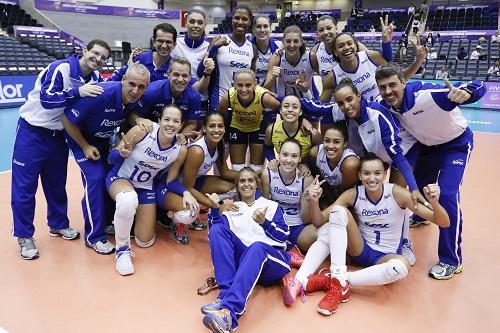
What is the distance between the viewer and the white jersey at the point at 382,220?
2961 millimetres

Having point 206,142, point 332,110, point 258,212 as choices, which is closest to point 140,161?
point 206,142

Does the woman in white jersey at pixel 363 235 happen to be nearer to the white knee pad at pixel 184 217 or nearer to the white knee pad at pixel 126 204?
the white knee pad at pixel 184 217

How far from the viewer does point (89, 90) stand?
306 cm

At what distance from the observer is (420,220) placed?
4.10 metres

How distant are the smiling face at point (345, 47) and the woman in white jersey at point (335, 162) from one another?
656mm

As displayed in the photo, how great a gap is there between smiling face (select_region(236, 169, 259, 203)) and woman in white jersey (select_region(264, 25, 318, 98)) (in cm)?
142

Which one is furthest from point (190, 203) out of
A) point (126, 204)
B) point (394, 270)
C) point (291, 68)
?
point (291, 68)

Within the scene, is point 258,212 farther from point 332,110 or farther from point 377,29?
point 377,29

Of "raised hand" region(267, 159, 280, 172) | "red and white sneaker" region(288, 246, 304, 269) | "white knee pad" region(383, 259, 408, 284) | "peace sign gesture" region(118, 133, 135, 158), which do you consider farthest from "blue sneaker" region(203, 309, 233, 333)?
"peace sign gesture" region(118, 133, 135, 158)

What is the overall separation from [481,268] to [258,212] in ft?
6.10

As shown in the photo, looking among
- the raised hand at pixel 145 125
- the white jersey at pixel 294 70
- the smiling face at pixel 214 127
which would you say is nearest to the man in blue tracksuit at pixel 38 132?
the raised hand at pixel 145 125

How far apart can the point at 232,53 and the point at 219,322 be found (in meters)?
2.84

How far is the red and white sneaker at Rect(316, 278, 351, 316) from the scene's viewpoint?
8.44 feet

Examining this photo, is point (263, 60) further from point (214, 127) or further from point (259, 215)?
point (259, 215)
